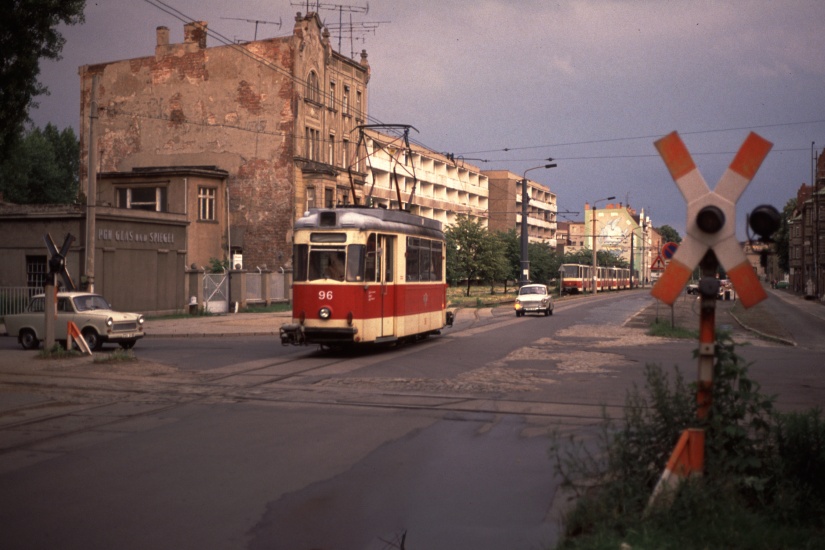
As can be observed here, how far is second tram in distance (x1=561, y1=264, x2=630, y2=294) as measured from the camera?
77.0 meters

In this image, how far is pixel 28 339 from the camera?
2266 centimetres

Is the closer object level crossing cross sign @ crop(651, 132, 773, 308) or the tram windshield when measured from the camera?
level crossing cross sign @ crop(651, 132, 773, 308)

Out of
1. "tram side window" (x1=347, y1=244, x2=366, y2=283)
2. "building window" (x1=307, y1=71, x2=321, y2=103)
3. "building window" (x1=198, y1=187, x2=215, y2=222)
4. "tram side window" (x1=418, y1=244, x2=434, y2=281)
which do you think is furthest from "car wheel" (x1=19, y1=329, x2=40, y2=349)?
"building window" (x1=307, y1=71, x2=321, y2=103)

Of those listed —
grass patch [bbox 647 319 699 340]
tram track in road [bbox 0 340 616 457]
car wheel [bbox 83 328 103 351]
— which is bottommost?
tram track in road [bbox 0 340 616 457]

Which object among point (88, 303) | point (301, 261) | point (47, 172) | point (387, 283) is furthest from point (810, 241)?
point (88, 303)

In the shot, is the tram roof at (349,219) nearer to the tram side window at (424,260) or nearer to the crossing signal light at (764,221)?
the tram side window at (424,260)

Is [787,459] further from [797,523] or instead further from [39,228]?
[39,228]

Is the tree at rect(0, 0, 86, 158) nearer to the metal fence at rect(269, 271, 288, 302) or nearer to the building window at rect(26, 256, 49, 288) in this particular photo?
the building window at rect(26, 256, 49, 288)

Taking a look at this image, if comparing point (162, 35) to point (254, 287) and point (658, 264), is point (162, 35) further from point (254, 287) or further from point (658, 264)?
point (658, 264)

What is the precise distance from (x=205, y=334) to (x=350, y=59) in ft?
105

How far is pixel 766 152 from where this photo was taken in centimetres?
614

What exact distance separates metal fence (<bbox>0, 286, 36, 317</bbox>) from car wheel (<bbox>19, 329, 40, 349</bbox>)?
12435 mm

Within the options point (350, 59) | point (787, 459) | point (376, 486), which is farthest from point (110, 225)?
point (787, 459)

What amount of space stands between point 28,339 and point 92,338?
2161 mm
